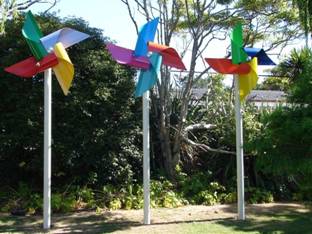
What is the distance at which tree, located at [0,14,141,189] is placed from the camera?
11.6 metres

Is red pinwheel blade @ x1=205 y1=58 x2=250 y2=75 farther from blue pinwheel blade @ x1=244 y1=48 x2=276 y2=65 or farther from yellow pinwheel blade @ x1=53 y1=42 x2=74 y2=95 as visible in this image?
yellow pinwheel blade @ x1=53 y1=42 x2=74 y2=95

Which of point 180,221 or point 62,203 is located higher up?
point 62,203

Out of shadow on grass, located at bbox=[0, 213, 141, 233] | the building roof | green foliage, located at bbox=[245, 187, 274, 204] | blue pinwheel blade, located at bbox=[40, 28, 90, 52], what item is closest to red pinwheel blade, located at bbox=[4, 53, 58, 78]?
blue pinwheel blade, located at bbox=[40, 28, 90, 52]

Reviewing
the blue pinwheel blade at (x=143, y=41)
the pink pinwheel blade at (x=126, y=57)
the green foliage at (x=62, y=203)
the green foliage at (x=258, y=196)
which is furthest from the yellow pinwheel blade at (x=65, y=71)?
the green foliage at (x=258, y=196)

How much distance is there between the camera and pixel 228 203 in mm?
12633

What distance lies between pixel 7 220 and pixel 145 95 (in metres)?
3.72

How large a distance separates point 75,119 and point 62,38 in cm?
255

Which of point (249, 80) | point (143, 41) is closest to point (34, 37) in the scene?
point (143, 41)

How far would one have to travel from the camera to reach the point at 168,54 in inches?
403

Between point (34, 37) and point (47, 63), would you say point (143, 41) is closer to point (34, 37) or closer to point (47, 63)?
point (47, 63)

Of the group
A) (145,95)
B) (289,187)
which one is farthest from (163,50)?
(289,187)

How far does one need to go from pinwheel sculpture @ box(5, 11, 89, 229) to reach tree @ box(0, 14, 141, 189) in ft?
6.41

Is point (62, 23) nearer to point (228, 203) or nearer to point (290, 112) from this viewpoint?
point (228, 203)

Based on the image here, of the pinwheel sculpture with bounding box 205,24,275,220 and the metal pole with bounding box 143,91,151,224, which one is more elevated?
the pinwheel sculpture with bounding box 205,24,275,220
